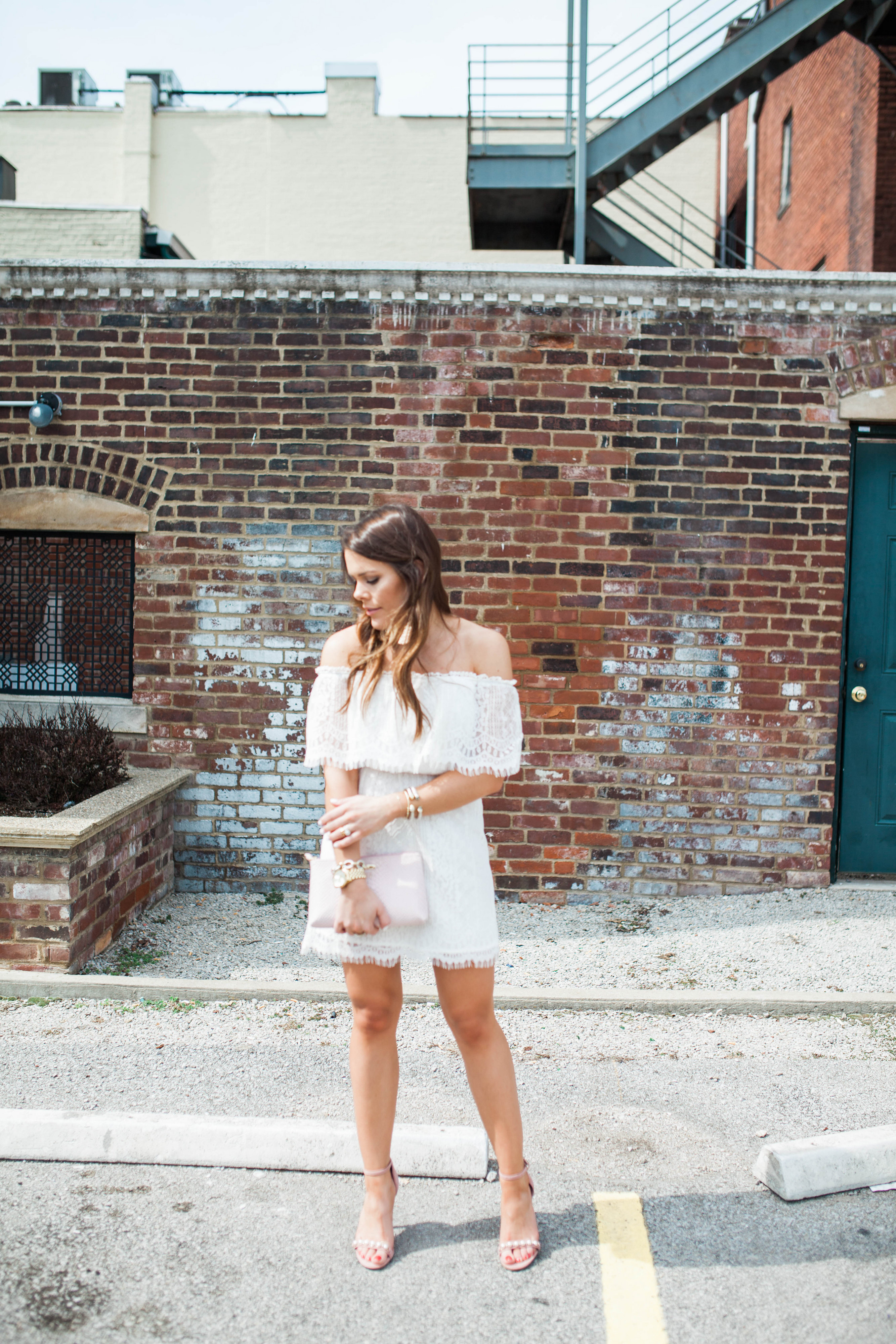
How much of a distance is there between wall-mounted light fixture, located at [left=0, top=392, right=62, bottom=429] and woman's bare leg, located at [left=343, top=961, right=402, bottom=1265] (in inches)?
162

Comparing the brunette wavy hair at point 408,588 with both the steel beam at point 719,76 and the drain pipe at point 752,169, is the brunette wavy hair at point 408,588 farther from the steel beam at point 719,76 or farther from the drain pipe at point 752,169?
the drain pipe at point 752,169

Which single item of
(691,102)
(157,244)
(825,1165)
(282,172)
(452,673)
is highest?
(282,172)

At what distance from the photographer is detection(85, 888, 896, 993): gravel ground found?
14.2 feet

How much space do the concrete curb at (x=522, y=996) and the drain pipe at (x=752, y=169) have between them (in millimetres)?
13135

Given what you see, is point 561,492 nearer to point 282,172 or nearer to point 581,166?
point 581,166

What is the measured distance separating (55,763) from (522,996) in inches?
104

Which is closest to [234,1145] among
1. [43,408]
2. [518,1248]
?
[518,1248]

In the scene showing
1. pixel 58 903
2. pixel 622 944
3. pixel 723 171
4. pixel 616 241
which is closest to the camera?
pixel 58 903

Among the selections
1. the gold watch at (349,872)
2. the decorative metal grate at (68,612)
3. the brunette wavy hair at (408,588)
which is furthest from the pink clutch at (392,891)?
the decorative metal grate at (68,612)

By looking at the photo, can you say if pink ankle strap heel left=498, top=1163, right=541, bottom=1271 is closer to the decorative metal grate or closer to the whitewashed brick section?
the whitewashed brick section

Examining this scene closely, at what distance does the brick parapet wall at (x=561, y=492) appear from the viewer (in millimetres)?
5242

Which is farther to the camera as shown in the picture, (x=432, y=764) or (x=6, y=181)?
(x=6, y=181)

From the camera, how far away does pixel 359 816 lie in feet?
7.52

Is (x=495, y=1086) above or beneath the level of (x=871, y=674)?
beneath
